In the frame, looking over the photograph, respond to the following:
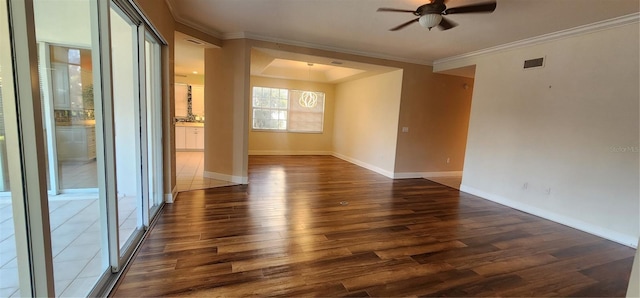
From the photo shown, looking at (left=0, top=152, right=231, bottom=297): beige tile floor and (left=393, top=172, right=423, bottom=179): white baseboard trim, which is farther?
(left=393, top=172, right=423, bottom=179): white baseboard trim

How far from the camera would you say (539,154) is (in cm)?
377

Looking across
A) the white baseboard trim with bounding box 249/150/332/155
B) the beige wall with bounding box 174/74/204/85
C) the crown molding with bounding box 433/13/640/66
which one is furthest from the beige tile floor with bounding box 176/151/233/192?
the crown molding with bounding box 433/13/640/66

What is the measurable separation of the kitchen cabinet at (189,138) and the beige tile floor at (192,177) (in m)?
1.38

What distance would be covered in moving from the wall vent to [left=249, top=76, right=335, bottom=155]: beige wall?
17.8 feet

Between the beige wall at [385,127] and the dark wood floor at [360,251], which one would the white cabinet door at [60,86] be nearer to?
the dark wood floor at [360,251]

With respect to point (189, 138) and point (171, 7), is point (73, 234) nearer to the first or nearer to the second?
point (171, 7)

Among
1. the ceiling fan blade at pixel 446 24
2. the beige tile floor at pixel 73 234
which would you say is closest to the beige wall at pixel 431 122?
the ceiling fan blade at pixel 446 24

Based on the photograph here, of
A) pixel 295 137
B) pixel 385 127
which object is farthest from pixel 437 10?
pixel 295 137

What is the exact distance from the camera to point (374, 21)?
3.43 m

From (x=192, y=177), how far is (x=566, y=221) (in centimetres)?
581

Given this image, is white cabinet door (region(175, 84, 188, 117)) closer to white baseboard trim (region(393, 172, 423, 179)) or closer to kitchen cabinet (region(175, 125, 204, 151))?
kitchen cabinet (region(175, 125, 204, 151))

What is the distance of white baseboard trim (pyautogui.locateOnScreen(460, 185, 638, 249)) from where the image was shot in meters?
2.97

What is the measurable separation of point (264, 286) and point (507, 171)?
4087mm

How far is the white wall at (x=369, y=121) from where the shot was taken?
19.0 feet
